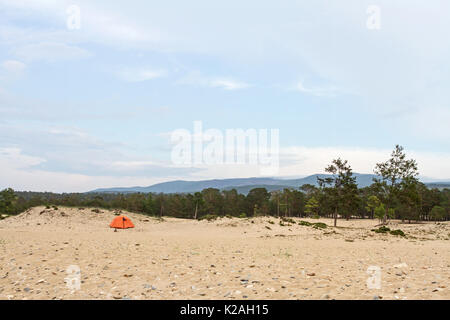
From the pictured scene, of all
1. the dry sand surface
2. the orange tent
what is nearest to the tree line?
the orange tent

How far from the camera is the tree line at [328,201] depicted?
146ft

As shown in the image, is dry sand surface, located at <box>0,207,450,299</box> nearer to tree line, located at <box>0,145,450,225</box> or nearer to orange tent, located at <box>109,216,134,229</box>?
orange tent, located at <box>109,216,134,229</box>

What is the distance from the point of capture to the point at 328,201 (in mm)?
48719

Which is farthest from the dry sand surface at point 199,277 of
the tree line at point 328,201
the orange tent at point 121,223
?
the tree line at point 328,201

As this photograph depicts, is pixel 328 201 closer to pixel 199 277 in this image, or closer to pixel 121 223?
pixel 121 223

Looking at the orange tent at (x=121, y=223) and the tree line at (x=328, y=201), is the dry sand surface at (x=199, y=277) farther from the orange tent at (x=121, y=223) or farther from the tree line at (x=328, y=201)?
the tree line at (x=328, y=201)

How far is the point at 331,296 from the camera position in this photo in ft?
22.0

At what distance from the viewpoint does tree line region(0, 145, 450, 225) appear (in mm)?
44531

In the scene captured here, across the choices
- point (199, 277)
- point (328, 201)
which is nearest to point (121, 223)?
point (199, 277)

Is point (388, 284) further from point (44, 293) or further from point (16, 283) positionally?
point (16, 283)
